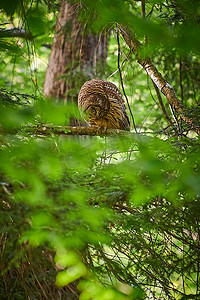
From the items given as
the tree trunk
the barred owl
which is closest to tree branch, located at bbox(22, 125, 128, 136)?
the barred owl

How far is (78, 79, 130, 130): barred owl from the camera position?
3.50m

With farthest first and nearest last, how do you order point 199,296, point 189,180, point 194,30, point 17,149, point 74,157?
point 199,296 → point 74,157 → point 17,149 → point 189,180 → point 194,30

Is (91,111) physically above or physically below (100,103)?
below

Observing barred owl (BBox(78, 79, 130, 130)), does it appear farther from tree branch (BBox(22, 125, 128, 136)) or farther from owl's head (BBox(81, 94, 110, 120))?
tree branch (BBox(22, 125, 128, 136))

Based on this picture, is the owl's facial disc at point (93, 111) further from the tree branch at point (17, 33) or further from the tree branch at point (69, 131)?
the tree branch at point (17, 33)

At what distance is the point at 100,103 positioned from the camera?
3.50 meters

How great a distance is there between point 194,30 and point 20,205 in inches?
45.0

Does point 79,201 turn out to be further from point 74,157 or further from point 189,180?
point 189,180

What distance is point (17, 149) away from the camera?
128 centimetres

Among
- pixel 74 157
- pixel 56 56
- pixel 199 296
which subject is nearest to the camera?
pixel 74 157

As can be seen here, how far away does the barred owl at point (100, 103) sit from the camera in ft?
11.5

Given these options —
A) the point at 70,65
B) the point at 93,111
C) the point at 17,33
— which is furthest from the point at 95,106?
the point at 70,65

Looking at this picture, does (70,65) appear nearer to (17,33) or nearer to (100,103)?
(100,103)

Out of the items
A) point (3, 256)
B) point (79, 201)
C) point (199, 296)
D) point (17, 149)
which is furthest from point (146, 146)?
point (3, 256)
